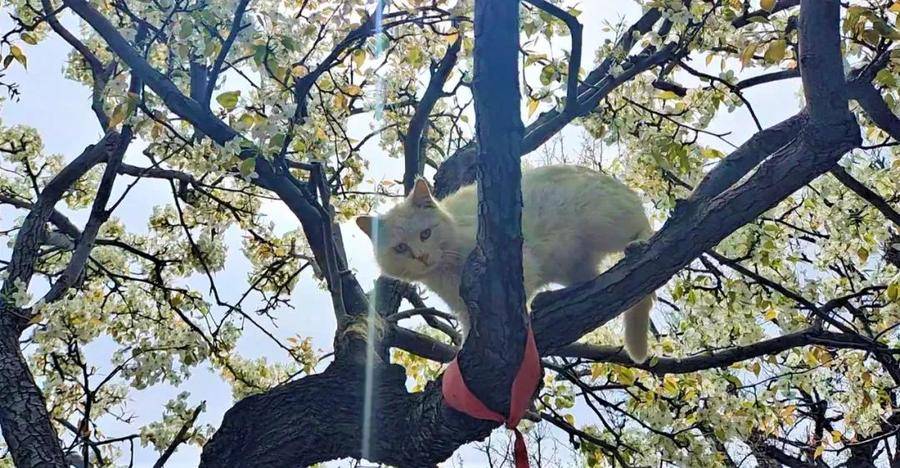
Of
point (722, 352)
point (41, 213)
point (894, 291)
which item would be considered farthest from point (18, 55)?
point (894, 291)

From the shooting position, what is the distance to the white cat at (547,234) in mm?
3111

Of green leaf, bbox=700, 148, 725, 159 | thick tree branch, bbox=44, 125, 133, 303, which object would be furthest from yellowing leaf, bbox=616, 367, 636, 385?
thick tree branch, bbox=44, 125, 133, 303

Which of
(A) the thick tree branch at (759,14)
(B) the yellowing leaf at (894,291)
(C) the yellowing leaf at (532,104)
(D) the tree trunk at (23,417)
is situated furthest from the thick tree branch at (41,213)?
(B) the yellowing leaf at (894,291)

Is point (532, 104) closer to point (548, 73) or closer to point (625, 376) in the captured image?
Result: point (548, 73)

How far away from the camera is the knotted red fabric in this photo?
2082 millimetres

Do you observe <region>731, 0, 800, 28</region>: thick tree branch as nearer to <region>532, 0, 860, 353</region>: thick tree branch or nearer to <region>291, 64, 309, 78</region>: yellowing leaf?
<region>532, 0, 860, 353</region>: thick tree branch

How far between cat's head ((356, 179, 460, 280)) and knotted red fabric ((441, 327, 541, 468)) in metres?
0.94

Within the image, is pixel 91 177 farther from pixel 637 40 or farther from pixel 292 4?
pixel 637 40

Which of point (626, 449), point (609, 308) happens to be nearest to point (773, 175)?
point (609, 308)

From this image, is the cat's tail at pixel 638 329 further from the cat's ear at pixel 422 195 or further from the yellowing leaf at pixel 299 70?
the yellowing leaf at pixel 299 70

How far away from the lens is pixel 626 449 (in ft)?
12.5

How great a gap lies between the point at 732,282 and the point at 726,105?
0.98 m

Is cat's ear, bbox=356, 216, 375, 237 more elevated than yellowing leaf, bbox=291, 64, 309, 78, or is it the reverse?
yellowing leaf, bbox=291, 64, 309, 78

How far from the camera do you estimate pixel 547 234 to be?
316 centimetres
